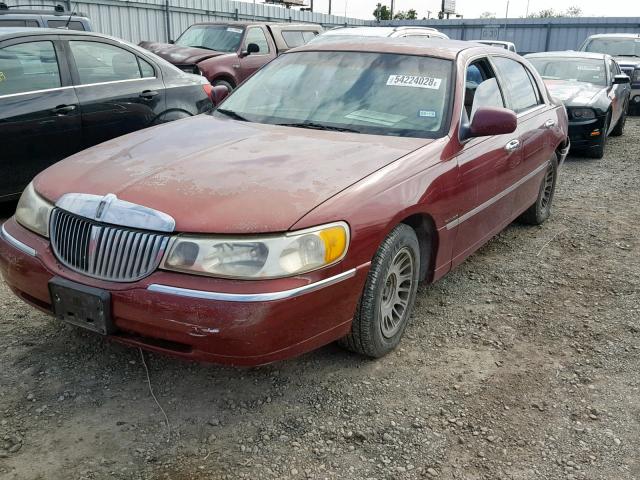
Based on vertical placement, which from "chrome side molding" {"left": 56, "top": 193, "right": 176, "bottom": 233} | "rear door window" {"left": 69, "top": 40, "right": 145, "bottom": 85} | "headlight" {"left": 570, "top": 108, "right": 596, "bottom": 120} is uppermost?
"rear door window" {"left": 69, "top": 40, "right": 145, "bottom": 85}

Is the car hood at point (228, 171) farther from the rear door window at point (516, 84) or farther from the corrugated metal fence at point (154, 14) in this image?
the corrugated metal fence at point (154, 14)

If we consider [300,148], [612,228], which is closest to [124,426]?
[300,148]

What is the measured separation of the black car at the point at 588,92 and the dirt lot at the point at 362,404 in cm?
526

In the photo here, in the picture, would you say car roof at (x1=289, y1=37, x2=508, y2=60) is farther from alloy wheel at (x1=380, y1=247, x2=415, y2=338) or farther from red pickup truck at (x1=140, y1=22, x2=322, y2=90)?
red pickup truck at (x1=140, y1=22, x2=322, y2=90)

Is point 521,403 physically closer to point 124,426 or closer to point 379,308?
point 379,308

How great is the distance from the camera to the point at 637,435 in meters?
2.76

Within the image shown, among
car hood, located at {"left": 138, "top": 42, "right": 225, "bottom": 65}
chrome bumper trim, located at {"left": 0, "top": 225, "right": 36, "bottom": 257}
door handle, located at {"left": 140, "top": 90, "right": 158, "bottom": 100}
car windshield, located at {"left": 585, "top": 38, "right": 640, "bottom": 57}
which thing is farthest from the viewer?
car windshield, located at {"left": 585, "top": 38, "right": 640, "bottom": 57}

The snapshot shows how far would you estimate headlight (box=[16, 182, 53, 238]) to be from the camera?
2906 millimetres

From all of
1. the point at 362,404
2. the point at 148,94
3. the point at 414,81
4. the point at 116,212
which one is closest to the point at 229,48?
the point at 148,94

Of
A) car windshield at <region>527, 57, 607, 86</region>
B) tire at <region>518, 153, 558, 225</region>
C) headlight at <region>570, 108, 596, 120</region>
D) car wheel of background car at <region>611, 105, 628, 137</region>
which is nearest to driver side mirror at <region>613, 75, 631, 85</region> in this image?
car windshield at <region>527, 57, 607, 86</region>

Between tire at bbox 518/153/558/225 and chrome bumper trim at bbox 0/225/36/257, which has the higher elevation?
chrome bumper trim at bbox 0/225/36/257

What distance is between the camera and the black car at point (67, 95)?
4.99m

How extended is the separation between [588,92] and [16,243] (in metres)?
8.39

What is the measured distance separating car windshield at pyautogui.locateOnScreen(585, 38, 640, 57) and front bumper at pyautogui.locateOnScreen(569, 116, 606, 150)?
22.2ft
